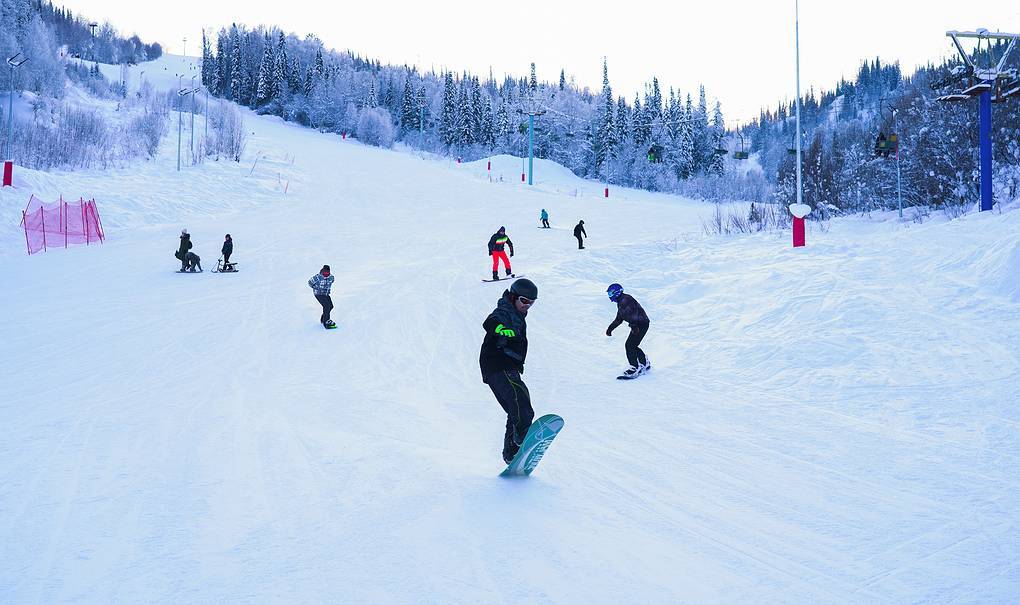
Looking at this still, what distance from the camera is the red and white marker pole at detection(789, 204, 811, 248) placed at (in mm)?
14961

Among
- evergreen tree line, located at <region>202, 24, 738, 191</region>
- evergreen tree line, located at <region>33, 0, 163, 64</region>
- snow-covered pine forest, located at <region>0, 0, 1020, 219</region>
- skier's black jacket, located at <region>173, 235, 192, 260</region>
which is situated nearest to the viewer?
skier's black jacket, located at <region>173, 235, 192, 260</region>

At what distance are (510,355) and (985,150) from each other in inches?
771

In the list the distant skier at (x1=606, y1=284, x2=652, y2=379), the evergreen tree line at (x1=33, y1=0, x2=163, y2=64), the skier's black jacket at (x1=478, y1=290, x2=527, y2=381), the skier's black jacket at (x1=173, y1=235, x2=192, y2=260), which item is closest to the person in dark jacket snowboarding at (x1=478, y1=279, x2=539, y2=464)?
the skier's black jacket at (x1=478, y1=290, x2=527, y2=381)

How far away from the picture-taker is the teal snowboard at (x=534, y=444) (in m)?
4.57

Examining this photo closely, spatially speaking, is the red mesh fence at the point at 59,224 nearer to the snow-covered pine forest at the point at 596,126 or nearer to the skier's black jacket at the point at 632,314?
the skier's black jacket at the point at 632,314

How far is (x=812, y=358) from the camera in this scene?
870cm

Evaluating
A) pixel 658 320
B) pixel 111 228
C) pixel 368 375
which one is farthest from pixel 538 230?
pixel 368 375

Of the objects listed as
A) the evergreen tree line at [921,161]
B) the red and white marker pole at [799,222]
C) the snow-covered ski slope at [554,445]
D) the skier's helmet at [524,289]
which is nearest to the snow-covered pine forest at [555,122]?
the evergreen tree line at [921,161]

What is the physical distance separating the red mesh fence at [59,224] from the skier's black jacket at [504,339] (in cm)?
2209

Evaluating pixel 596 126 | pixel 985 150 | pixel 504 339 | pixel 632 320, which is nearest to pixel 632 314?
pixel 632 320

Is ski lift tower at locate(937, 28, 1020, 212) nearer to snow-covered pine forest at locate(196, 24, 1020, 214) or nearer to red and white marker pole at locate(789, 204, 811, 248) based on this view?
red and white marker pole at locate(789, 204, 811, 248)

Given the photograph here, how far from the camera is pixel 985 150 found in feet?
57.5

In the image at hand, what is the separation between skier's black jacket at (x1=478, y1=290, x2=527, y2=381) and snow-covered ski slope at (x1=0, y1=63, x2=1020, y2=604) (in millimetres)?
1012

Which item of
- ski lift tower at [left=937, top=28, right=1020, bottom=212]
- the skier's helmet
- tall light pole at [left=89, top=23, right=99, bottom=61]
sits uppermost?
tall light pole at [left=89, top=23, right=99, bottom=61]
